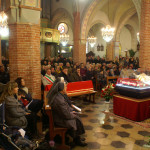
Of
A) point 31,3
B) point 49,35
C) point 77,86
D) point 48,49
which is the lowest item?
point 77,86

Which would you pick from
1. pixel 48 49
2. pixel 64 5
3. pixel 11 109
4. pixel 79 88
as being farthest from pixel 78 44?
pixel 11 109

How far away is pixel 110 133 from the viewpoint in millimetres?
4770

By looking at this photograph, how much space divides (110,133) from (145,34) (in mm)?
6293

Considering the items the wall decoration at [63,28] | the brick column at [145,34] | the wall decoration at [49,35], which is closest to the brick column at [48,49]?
the wall decoration at [49,35]

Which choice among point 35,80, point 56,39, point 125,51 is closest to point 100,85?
point 35,80

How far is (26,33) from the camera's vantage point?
6.00 meters

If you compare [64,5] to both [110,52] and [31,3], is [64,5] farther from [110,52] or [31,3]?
[31,3]

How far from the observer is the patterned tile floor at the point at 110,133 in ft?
13.5

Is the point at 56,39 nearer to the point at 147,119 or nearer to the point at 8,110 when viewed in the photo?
the point at 147,119

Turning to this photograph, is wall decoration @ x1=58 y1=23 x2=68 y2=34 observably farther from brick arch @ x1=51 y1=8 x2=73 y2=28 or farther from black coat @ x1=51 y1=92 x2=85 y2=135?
black coat @ x1=51 y1=92 x2=85 y2=135

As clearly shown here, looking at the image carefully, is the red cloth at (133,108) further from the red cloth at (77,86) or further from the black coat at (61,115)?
the black coat at (61,115)

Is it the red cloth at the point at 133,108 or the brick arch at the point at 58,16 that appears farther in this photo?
the brick arch at the point at 58,16

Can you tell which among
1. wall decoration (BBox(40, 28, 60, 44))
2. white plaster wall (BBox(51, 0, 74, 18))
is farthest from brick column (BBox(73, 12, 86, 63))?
wall decoration (BBox(40, 28, 60, 44))

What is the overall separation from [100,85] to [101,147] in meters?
6.82
